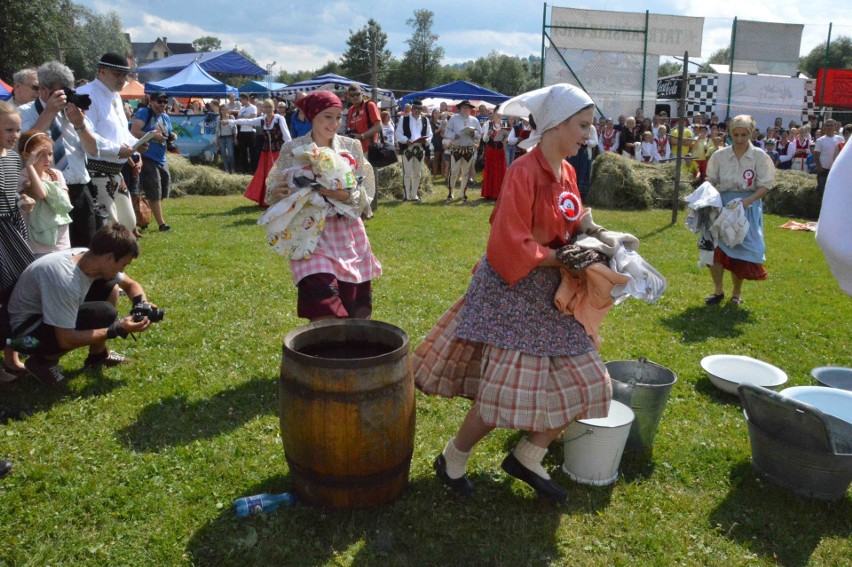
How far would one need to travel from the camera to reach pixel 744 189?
6484mm

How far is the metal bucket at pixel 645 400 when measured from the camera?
3.66 meters

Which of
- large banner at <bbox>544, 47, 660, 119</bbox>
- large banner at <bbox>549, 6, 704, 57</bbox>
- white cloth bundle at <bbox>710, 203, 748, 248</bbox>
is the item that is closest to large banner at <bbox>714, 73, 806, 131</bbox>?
large banner at <bbox>549, 6, 704, 57</bbox>

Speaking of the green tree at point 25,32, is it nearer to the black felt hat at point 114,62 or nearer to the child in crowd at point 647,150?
the child in crowd at point 647,150

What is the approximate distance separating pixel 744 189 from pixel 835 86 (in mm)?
18886

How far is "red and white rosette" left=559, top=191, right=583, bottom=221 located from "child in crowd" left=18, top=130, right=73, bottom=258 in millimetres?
3833

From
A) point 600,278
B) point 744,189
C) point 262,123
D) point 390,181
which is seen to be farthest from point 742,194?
point 262,123

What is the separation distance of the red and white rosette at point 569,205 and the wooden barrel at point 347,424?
3.31ft

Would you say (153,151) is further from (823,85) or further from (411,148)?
(823,85)

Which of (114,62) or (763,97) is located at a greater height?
(763,97)

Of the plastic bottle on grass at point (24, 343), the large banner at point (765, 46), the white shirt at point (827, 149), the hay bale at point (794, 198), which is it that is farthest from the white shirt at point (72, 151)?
the large banner at point (765, 46)

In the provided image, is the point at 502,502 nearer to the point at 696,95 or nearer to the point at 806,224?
the point at 806,224

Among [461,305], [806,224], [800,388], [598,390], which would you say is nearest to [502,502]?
[598,390]

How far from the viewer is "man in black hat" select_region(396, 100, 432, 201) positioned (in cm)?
1373

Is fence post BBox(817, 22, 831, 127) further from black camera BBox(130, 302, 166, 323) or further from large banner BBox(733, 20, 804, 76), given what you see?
black camera BBox(130, 302, 166, 323)
